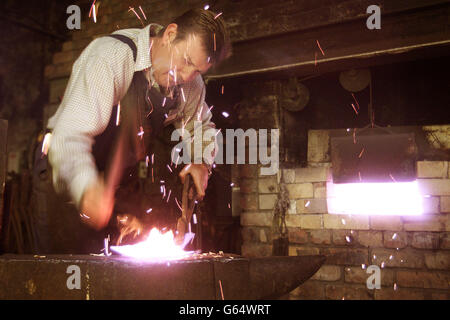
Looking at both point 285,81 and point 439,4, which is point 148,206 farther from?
point 439,4

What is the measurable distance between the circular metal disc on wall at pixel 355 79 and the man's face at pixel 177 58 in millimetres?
1259

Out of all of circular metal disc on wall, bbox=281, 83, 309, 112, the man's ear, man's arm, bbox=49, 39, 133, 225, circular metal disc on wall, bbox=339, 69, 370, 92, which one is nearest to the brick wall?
circular metal disc on wall, bbox=281, 83, 309, 112

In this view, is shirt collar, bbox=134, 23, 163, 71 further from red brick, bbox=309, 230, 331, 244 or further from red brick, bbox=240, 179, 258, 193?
red brick, bbox=309, 230, 331, 244

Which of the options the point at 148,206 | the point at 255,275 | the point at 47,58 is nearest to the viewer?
the point at 255,275

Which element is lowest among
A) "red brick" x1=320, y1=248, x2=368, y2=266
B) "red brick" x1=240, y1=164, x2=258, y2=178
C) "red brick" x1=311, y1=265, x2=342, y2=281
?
→ "red brick" x1=311, y1=265, x2=342, y2=281

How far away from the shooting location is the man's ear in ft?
7.30

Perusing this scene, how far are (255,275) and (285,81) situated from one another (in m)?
1.95

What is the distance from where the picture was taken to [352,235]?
2.87 m

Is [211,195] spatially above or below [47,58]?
below

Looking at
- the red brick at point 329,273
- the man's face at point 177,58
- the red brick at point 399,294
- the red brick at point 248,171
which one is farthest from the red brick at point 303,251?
the man's face at point 177,58

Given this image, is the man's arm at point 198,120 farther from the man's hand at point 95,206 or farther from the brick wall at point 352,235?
the man's hand at point 95,206

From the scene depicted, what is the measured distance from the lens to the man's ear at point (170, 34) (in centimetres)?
222

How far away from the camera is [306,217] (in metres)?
3.03
